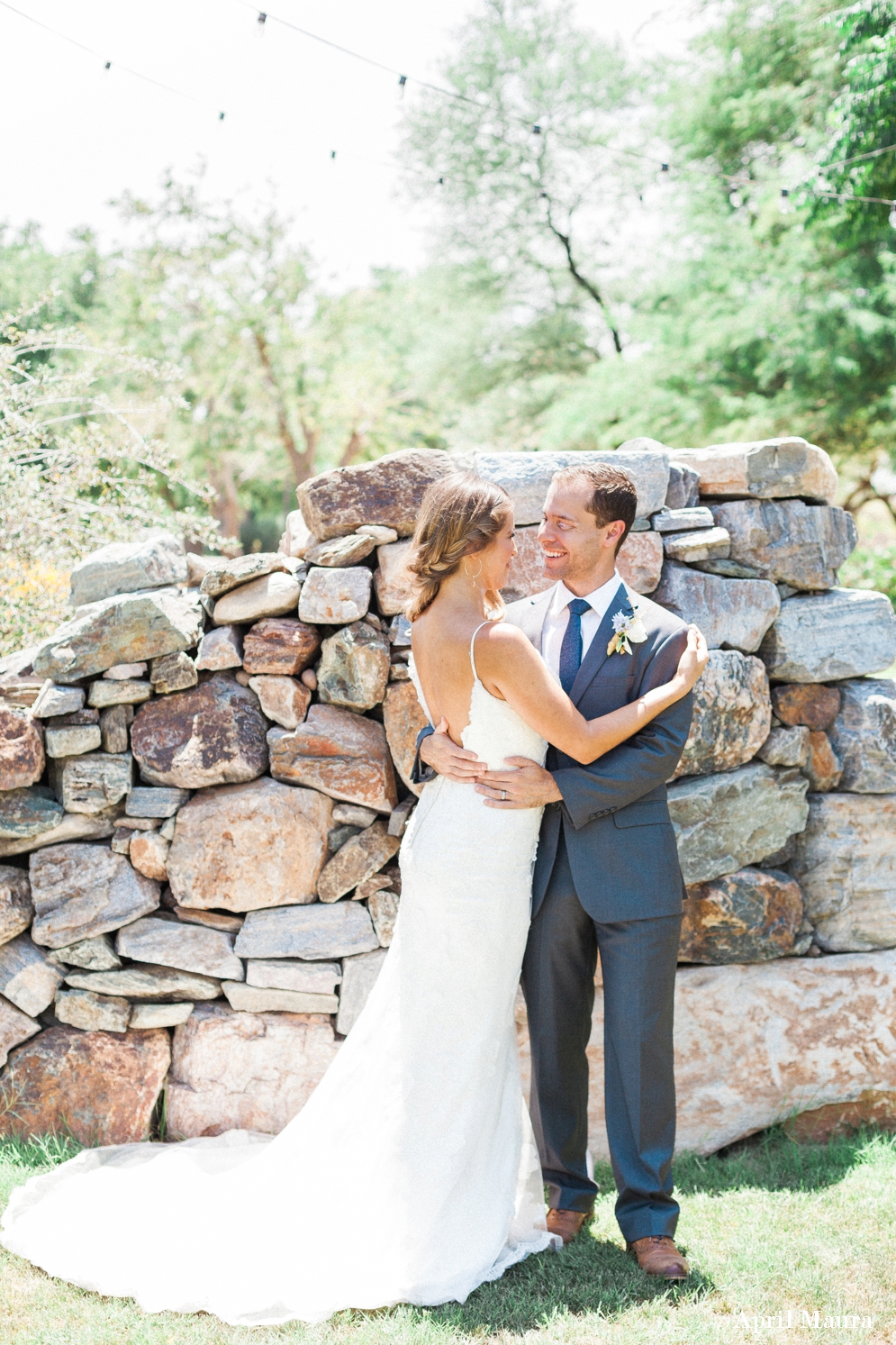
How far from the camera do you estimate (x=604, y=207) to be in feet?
60.5

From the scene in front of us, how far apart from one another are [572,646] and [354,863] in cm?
127

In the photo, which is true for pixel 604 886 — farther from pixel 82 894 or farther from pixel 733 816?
pixel 82 894

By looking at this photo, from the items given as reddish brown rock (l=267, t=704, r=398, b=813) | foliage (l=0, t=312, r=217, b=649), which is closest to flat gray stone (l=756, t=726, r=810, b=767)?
reddish brown rock (l=267, t=704, r=398, b=813)

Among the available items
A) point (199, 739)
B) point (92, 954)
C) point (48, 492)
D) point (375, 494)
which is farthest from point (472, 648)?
point (48, 492)

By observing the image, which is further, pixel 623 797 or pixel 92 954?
pixel 92 954

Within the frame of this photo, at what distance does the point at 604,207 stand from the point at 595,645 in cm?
1769

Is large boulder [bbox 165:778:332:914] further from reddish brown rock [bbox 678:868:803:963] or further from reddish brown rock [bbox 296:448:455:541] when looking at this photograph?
reddish brown rock [bbox 678:868:803:963]

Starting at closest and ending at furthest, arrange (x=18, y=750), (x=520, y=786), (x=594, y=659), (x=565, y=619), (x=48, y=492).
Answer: (x=520, y=786) → (x=594, y=659) → (x=565, y=619) → (x=18, y=750) → (x=48, y=492)

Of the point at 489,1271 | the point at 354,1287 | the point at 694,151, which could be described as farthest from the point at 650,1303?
the point at 694,151

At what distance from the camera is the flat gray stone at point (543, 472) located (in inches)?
151

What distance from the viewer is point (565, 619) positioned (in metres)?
3.15

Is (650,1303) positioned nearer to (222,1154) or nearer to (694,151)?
(222,1154)

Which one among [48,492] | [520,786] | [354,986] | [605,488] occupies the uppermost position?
[48,492]

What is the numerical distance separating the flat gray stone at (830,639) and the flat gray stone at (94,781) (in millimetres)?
2459
